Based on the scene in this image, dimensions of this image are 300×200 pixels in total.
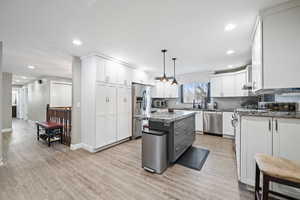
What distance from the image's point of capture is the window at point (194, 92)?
537 centimetres

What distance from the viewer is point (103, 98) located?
3.35 meters

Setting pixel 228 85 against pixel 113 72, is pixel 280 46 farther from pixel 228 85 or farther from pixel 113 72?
pixel 113 72

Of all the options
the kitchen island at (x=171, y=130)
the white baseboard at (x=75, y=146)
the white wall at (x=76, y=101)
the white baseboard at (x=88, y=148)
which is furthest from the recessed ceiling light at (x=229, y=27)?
the white baseboard at (x=75, y=146)

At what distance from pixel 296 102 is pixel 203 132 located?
3014 millimetres

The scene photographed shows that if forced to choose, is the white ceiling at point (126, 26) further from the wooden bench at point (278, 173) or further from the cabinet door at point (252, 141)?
the wooden bench at point (278, 173)

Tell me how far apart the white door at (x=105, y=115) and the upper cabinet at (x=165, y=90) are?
2922mm

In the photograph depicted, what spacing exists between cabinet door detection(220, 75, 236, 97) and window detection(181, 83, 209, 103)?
701mm

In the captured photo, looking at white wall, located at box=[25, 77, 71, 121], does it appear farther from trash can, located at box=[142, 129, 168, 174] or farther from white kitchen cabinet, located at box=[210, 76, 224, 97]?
white kitchen cabinet, located at box=[210, 76, 224, 97]

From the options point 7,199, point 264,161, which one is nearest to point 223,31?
point 264,161

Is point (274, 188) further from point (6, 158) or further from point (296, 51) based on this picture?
point (6, 158)

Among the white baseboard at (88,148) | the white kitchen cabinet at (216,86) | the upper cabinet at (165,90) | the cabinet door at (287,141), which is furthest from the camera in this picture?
the upper cabinet at (165,90)

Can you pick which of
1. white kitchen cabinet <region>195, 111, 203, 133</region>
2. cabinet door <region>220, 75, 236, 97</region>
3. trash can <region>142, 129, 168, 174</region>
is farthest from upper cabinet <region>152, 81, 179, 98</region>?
trash can <region>142, 129, 168, 174</region>

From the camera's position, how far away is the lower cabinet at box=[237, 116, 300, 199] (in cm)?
151

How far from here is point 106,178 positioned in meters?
2.09
